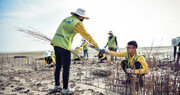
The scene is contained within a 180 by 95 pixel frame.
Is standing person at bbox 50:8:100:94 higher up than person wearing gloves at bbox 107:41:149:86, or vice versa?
standing person at bbox 50:8:100:94

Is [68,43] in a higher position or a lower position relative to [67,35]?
lower

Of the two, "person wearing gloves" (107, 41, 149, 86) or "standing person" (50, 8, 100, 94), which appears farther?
"person wearing gloves" (107, 41, 149, 86)

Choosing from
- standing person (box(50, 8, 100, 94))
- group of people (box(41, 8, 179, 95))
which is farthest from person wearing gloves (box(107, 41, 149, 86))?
standing person (box(50, 8, 100, 94))

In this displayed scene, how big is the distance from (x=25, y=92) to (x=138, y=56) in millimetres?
2579

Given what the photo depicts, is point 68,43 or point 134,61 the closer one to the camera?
point 68,43

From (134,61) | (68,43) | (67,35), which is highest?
(67,35)

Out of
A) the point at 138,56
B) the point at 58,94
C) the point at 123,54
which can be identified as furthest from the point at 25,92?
the point at 138,56

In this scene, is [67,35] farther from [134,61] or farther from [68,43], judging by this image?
[134,61]

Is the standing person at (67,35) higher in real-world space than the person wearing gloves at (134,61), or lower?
higher

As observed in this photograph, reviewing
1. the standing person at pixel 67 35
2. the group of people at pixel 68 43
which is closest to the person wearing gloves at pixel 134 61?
the group of people at pixel 68 43

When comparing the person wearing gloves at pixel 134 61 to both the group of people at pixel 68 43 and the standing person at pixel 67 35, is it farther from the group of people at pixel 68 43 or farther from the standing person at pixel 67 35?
the standing person at pixel 67 35

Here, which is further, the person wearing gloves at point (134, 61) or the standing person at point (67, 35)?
the person wearing gloves at point (134, 61)

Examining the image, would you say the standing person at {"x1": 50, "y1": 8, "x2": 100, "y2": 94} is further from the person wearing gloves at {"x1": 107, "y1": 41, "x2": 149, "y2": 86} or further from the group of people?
the person wearing gloves at {"x1": 107, "y1": 41, "x2": 149, "y2": 86}

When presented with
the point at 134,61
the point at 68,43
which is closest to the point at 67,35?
the point at 68,43
